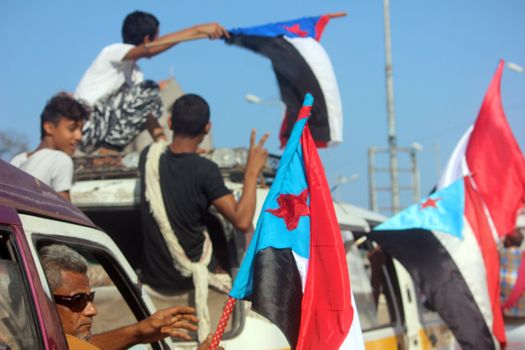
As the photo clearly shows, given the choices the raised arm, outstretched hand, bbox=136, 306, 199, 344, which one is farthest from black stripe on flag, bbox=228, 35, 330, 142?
outstretched hand, bbox=136, 306, 199, 344

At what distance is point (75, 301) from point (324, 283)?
1.11 m

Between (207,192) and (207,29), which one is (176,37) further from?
(207,192)

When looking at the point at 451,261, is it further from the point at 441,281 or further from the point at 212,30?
the point at 212,30

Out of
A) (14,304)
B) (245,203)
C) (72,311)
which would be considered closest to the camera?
(14,304)

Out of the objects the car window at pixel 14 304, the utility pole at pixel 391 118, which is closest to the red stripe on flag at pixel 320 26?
the car window at pixel 14 304

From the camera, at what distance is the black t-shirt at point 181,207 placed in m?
4.81

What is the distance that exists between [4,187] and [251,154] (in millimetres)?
2570

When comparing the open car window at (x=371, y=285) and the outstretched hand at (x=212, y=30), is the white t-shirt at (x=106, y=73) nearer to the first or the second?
the outstretched hand at (x=212, y=30)

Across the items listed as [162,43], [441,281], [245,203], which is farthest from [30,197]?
[441,281]

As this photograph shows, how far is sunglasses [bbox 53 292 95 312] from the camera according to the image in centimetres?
288

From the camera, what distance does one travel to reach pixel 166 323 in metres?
3.24

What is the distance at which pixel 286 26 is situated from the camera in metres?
6.67

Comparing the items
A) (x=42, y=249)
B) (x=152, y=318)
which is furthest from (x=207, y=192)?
(x=42, y=249)

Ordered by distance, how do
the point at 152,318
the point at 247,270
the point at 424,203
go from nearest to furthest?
1. the point at 152,318
2. the point at 247,270
3. the point at 424,203
